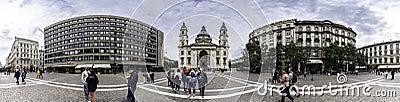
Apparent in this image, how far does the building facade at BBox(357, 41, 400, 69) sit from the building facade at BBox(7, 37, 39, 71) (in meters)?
108

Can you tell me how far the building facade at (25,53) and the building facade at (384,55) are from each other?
354 feet

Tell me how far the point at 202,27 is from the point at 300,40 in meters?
57.8

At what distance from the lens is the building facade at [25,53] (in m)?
100

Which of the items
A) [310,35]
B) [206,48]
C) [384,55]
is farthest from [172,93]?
[310,35]

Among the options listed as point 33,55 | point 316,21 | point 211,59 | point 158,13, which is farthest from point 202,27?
point 33,55

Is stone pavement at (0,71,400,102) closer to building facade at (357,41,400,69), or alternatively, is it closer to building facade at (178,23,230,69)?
building facade at (178,23,230,69)

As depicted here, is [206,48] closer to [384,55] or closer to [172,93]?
[172,93]

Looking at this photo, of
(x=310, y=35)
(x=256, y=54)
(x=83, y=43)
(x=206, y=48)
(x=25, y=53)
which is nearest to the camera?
(x=206, y=48)

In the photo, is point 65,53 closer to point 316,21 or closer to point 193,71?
point 316,21

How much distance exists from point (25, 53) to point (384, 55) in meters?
120

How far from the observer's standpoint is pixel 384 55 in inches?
A: 823

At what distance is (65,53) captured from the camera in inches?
2970

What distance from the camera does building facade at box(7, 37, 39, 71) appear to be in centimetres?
10050

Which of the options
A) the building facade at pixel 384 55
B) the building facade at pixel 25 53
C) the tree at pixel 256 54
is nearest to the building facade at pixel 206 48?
the tree at pixel 256 54
